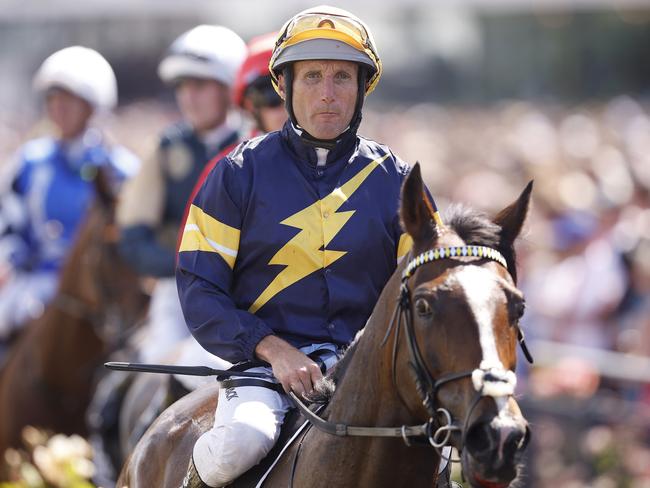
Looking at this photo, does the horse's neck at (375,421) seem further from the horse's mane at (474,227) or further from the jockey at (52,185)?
the jockey at (52,185)

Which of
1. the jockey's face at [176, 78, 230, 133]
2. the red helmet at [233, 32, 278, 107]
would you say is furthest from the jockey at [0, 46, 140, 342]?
the red helmet at [233, 32, 278, 107]

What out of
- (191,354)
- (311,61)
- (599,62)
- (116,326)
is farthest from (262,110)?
(599,62)

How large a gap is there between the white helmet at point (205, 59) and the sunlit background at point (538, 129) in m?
0.49

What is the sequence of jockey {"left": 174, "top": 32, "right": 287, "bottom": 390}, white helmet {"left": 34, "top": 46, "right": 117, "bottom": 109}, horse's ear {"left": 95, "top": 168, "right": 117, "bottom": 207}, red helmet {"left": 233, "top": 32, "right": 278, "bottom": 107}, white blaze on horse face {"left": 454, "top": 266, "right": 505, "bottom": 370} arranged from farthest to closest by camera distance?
white helmet {"left": 34, "top": 46, "right": 117, "bottom": 109}, horse's ear {"left": 95, "top": 168, "right": 117, "bottom": 207}, red helmet {"left": 233, "top": 32, "right": 278, "bottom": 107}, jockey {"left": 174, "top": 32, "right": 287, "bottom": 390}, white blaze on horse face {"left": 454, "top": 266, "right": 505, "bottom": 370}

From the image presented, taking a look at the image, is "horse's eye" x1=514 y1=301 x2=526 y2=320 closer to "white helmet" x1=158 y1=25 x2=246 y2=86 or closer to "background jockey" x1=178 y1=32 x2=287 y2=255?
"background jockey" x1=178 y1=32 x2=287 y2=255

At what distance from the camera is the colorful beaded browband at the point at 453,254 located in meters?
3.34

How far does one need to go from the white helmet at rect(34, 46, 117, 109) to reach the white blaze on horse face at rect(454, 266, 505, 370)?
6189 mm

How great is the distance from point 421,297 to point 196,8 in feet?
126

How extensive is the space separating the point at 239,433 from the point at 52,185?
5779 millimetres

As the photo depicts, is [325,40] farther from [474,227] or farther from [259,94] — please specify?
[259,94]

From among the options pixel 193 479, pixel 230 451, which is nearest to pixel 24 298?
pixel 193 479

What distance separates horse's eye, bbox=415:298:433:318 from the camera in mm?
3246

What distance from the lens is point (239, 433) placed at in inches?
150

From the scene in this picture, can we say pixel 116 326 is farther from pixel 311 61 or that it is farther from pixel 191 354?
pixel 311 61
